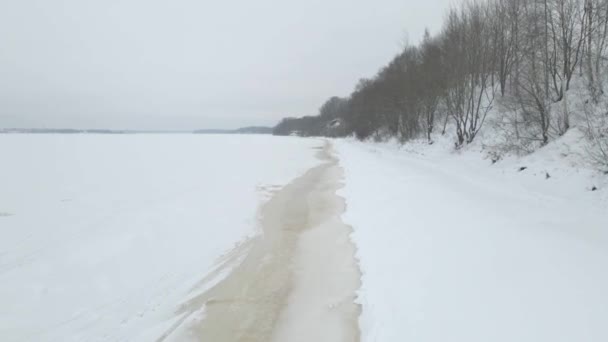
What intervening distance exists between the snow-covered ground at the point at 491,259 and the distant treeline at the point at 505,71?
3049 millimetres

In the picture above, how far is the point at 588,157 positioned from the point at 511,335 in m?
8.17

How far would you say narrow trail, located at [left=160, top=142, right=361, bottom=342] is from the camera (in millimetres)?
4352

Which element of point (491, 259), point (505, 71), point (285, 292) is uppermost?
point (505, 71)

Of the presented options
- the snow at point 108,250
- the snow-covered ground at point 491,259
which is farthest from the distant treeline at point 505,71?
the snow at point 108,250

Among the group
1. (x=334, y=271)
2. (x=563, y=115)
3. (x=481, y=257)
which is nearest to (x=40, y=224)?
(x=334, y=271)

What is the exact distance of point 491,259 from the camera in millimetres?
5133

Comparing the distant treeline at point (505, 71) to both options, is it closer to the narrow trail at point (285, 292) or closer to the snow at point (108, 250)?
the narrow trail at point (285, 292)

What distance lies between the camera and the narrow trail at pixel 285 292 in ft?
14.3

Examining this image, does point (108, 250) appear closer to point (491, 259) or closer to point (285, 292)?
point (285, 292)

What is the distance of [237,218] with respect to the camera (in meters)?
9.77

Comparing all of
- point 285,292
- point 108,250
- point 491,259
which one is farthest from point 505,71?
point 108,250

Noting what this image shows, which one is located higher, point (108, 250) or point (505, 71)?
point (505, 71)

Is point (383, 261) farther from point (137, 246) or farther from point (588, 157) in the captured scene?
point (588, 157)

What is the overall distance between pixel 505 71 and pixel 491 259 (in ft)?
76.2
